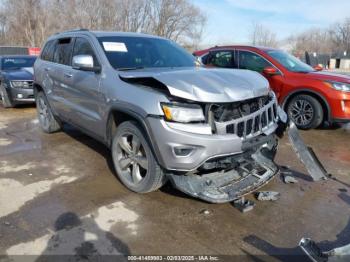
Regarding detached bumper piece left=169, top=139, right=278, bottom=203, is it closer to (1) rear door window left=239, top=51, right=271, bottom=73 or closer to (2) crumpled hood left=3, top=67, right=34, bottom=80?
(1) rear door window left=239, top=51, right=271, bottom=73

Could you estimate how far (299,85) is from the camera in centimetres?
659

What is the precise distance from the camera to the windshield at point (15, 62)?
9816 millimetres

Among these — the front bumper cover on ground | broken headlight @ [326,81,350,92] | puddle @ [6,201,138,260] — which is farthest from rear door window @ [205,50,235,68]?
puddle @ [6,201,138,260]

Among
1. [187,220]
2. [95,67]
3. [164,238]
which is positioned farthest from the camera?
[95,67]

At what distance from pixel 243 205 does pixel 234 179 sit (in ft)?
0.96

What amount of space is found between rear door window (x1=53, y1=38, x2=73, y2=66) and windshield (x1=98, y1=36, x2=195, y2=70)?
942mm

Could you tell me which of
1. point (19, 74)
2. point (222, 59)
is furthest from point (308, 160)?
point (19, 74)

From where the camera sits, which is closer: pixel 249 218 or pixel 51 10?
pixel 249 218

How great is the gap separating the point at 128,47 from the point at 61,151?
6.98 ft

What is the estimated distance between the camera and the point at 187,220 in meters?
3.31

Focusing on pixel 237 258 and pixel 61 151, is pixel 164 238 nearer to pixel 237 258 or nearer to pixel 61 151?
pixel 237 258

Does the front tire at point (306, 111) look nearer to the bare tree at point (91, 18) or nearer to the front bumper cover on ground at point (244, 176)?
the front bumper cover on ground at point (244, 176)

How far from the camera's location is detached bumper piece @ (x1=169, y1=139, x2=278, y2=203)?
3.32 meters

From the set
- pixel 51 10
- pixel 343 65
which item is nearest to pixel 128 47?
pixel 51 10
